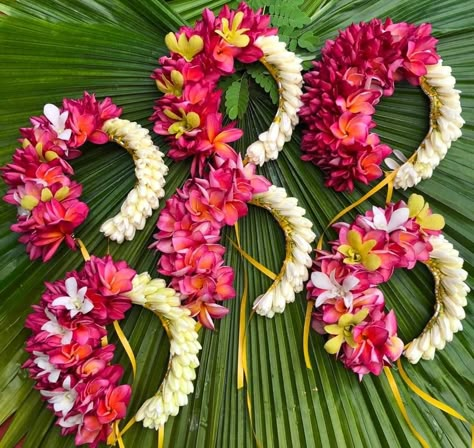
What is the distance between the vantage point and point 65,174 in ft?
2.33

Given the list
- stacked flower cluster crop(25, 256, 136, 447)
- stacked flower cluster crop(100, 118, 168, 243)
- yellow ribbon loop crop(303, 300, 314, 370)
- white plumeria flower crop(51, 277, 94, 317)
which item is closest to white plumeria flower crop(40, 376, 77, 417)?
stacked flower cluster crop(25, 256, 136, 447)

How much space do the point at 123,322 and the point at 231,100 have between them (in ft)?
1.25

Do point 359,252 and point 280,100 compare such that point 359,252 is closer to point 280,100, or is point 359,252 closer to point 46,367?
point 280,100

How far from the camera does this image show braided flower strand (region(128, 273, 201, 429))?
2.08 ft

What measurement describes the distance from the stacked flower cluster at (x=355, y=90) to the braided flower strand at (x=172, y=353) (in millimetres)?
308

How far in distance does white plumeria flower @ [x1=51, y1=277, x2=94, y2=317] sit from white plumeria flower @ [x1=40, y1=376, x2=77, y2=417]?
0.33 ft

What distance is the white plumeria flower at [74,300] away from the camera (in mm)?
612

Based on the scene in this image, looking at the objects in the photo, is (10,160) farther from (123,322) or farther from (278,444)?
(278,444)

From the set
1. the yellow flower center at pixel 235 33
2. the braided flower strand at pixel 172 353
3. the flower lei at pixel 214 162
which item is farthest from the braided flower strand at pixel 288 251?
the yellow flower center at pixel 235 33

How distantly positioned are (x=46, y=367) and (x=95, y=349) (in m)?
0.07

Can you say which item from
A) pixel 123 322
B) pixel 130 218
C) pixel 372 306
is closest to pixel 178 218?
pixel 130 218

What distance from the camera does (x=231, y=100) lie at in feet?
2.39

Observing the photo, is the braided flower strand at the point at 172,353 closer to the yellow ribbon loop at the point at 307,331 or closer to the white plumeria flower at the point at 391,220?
the yellow ribbon loop at the point at 307,331

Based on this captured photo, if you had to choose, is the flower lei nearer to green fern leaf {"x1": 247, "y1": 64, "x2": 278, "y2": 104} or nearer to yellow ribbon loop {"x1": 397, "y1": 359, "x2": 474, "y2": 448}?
green fern leaf {"x1": 247, "y1": 64, "x2": 278, "y2": 104}
